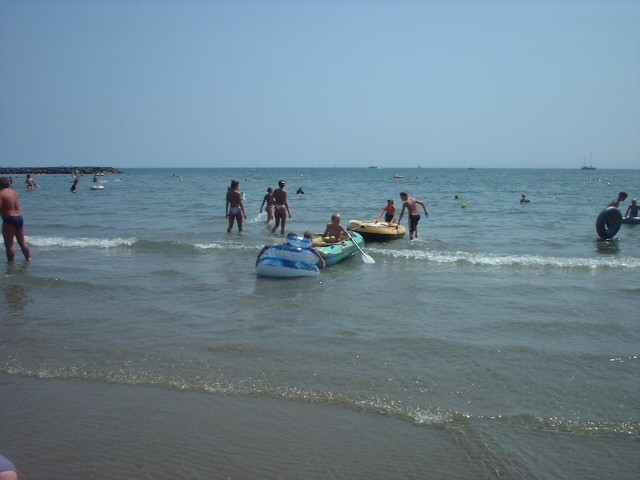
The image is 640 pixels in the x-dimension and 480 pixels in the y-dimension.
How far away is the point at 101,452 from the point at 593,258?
1130cm

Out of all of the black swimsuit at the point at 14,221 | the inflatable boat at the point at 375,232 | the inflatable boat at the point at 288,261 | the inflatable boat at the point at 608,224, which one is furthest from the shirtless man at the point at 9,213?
the inflatable boat at the point at 608,224

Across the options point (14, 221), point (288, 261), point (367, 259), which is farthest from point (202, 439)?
point (14, 221)

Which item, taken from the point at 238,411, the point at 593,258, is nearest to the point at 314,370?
the point at 238,411

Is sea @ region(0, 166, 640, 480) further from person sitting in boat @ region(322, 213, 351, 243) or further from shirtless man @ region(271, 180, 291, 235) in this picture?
shirtless man @ region(271, 180, 291, 235)

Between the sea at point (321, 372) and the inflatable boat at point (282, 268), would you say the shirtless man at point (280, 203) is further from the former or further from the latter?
the inflatable boat at point (282, 268)

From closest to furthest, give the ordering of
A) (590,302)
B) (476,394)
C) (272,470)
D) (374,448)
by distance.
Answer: (272,470) → (374,448) → (476,394) → (590,302)

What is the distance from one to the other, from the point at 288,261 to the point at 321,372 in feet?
14.8

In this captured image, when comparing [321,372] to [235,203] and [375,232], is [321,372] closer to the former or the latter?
[375,232]

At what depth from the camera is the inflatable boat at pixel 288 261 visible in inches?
367

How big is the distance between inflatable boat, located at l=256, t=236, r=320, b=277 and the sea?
0.24m

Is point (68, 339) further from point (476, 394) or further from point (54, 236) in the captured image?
point (54, 236)

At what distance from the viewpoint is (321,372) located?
498 centimetres

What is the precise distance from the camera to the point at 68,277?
9.25 meters

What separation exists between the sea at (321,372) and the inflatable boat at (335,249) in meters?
0.35
